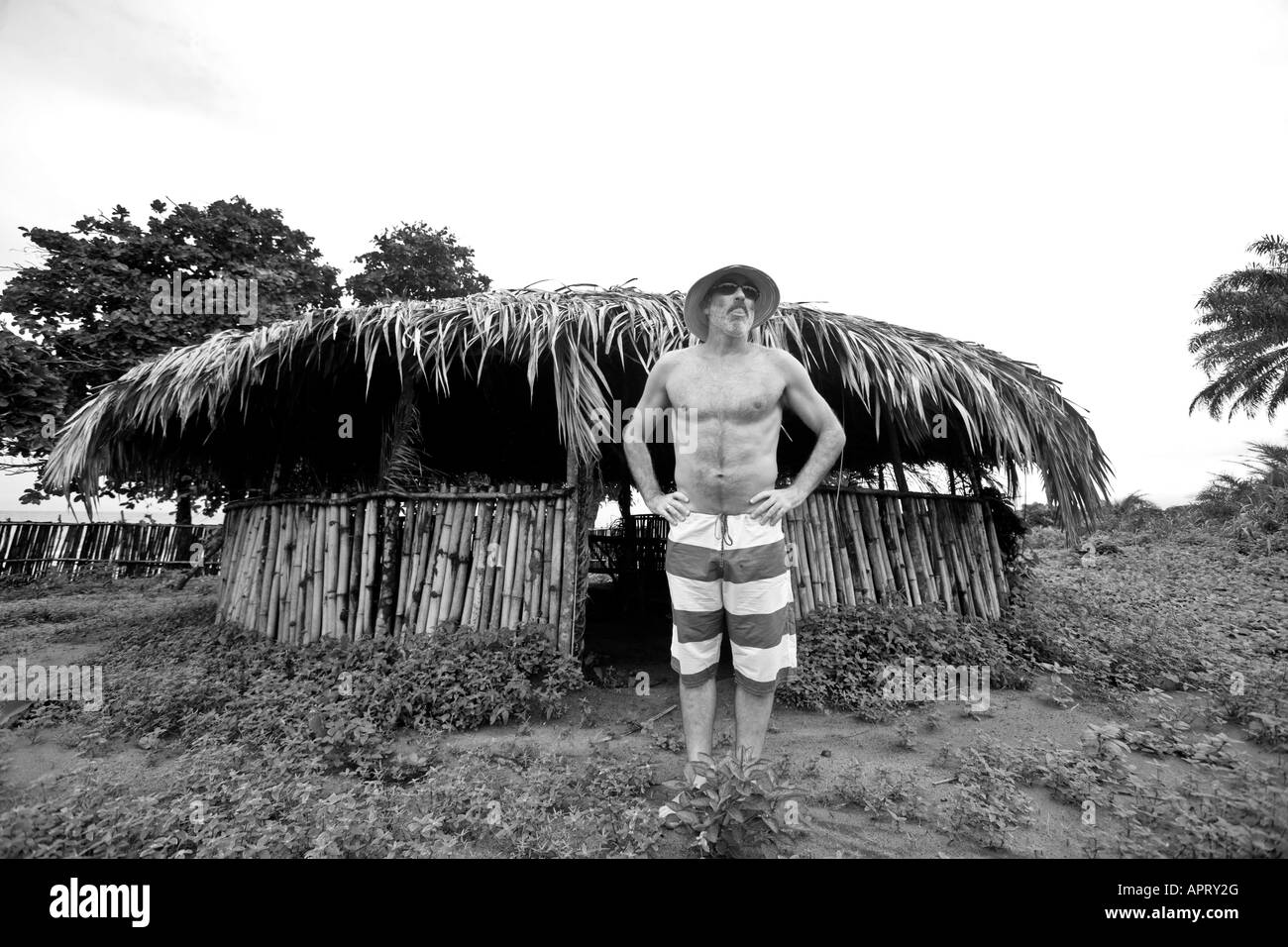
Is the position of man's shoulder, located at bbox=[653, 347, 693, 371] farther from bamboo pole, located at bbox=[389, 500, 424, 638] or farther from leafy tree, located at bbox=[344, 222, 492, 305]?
leafy tree, located at bbox=[344, 222, 492, 305]

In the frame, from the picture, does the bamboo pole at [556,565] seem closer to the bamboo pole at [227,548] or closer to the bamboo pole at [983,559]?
the bamboo pole at [227,548]

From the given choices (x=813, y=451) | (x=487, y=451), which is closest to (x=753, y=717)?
(x=813, y=451)

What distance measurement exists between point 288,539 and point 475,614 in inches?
84.3

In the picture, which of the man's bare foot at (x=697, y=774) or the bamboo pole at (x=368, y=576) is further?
the bamboo pole at (x=368, y=576)

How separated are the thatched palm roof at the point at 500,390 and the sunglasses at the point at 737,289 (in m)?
1.51

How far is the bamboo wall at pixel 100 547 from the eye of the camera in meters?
11.0

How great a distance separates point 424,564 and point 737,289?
3.17 meters

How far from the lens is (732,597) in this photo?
252cm

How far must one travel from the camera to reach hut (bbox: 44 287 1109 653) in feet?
14.2

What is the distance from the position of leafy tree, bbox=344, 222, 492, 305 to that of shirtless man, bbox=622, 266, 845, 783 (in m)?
16.2

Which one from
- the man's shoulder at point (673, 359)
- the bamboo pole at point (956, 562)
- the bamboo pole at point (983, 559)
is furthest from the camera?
the bamboo pole at point (983, 559)

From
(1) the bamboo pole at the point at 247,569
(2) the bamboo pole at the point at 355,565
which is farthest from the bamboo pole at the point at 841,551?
(1) the bamboo pole at the point at 247,569
